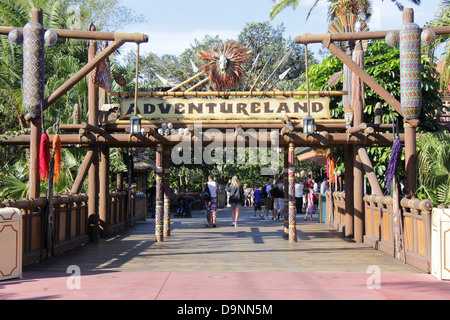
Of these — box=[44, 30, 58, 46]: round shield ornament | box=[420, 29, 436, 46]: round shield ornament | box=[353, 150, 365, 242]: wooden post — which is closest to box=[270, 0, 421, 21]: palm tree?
box=[353, 150, 365, 242]: wooden post

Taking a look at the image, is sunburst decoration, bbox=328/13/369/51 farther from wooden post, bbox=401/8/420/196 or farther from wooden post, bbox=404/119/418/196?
wooden post, bbox=404/119/418/196

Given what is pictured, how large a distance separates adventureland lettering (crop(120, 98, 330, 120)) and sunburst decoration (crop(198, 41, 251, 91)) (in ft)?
1.51

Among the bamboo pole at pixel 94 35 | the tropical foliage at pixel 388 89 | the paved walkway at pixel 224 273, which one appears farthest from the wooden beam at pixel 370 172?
the bamboo pole at pixel 94 35

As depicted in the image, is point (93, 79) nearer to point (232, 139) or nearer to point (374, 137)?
point (232, 139)

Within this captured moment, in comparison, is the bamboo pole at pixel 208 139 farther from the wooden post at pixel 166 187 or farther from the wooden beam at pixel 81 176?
the wooden post at pixel 166 187

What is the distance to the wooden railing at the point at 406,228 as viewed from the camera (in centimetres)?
854

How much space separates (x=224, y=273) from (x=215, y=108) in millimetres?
5822

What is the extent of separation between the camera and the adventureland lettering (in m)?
13.3

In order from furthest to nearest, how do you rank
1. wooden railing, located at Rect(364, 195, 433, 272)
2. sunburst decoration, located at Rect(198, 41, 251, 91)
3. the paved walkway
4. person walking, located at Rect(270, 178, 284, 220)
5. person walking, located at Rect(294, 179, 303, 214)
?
person walking, located at Rect(294, 179, 303, 214) → person walking, located at Rect(270, 178, 284, 220) → sunburst decoration, located at Rect(198, 41, 251, 91) → wooden railing, located at Rect(364, 195, 433, 272) → the paved walkway

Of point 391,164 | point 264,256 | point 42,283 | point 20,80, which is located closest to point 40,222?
point 42,283

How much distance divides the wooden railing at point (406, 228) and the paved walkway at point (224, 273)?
8.4 inches

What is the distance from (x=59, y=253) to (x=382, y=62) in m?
11.6

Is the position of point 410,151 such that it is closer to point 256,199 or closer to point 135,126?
point 135,126

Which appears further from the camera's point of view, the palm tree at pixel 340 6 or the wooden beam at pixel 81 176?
the palm tree at pixel 340 6
